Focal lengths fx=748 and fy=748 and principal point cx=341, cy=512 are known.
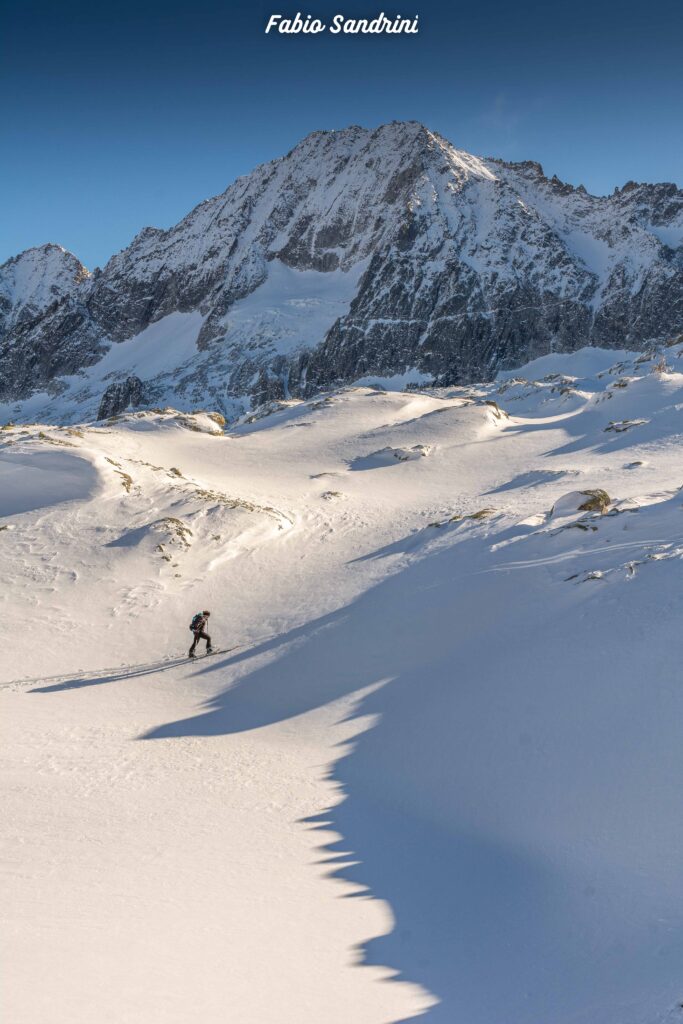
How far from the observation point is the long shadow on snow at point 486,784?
323 inches

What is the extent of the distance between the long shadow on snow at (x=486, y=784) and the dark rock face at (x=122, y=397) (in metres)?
166

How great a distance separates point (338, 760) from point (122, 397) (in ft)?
582

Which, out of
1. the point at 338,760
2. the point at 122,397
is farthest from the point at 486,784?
the point at 122,397

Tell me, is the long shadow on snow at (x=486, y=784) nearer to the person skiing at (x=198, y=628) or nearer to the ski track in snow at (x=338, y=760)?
the ski track in snow at (x=338, y=760)

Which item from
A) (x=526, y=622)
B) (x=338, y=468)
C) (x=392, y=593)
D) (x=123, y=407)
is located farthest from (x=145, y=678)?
(x=123, y=407)

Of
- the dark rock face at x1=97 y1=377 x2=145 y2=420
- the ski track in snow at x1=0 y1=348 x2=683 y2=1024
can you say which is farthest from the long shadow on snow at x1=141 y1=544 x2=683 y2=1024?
the dark rock face at x1=97 y1=377 x2=145 y2=420

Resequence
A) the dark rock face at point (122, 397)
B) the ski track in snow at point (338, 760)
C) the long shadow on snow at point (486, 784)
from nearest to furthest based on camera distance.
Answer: the ski track in snow at point (338, 760), the long shadow on snow at point (486, 784), the dark rock face at point (122, 397)

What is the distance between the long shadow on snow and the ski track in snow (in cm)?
5

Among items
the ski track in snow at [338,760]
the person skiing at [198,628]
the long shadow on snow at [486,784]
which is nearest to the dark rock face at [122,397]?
the ski track in snow at [338,760]

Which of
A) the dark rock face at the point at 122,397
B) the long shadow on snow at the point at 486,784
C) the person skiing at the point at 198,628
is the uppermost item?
the dark rock face at the point at 122,397

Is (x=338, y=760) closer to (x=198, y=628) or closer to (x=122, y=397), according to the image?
(x=198, y=628)

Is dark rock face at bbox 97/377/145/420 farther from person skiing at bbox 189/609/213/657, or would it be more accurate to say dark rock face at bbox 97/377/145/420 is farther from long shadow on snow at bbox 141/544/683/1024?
long shadow on snow at bbox 141/544/683/1024

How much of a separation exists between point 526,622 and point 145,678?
9264mm

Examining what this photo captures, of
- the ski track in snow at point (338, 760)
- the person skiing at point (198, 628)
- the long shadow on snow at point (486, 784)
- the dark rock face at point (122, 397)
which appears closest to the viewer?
the ski track in snow at point (338, 760)
